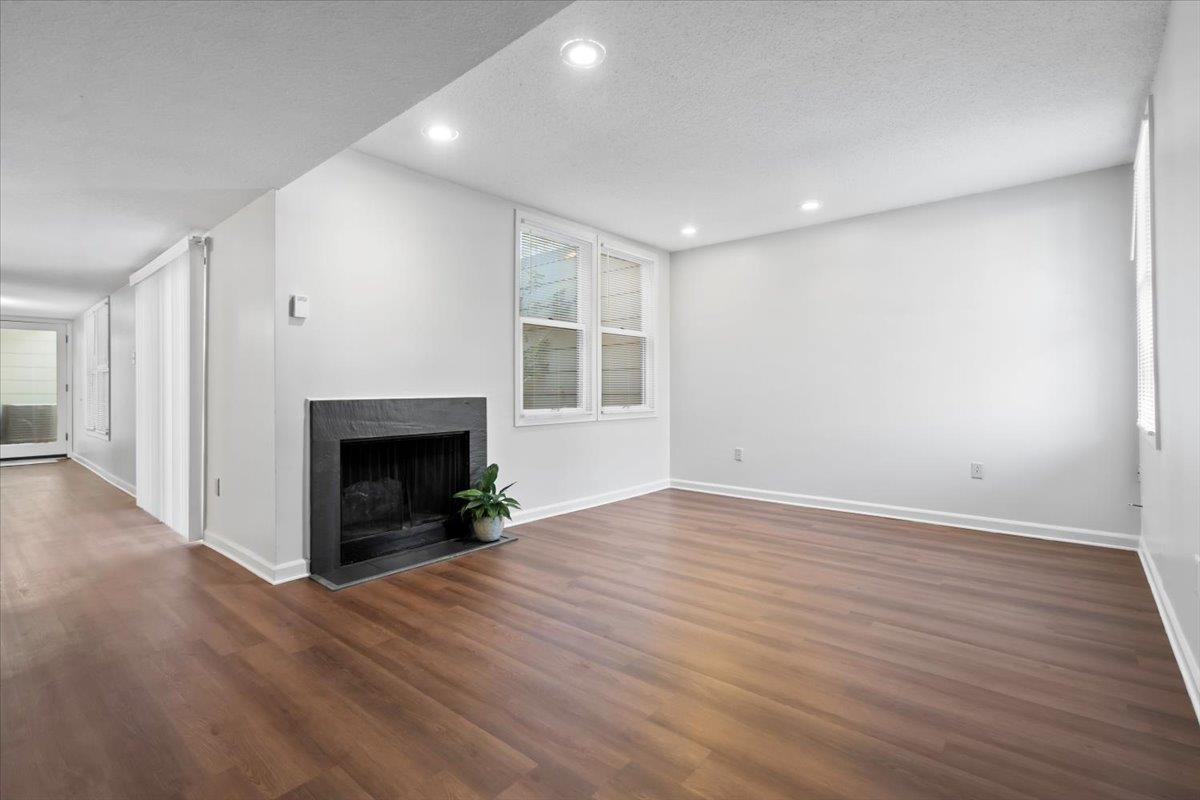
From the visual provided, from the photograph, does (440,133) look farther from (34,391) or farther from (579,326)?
(34,391)

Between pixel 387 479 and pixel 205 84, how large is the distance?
244cm

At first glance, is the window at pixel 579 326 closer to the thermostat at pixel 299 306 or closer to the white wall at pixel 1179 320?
the thermostat at pixel 299 306

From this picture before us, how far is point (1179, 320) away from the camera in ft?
6.68

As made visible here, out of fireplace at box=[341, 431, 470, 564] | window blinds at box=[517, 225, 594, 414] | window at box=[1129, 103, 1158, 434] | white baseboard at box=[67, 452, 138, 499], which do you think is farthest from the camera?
white baseboard at box=[67, 452, 138, 499]

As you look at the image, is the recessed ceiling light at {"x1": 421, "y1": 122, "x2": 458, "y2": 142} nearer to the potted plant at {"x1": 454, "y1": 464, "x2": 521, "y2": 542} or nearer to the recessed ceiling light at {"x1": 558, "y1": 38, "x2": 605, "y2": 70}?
the recessed ceiling light at {"x1": 558, "y1": 38, "x2": 605, "y2": 70}

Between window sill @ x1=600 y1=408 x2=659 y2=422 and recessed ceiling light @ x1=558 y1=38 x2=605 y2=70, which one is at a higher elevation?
recessed ceiling light @ x1=558 y1=38 x2=605 y2=70

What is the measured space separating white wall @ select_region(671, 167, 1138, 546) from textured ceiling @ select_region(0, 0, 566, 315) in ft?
13.3

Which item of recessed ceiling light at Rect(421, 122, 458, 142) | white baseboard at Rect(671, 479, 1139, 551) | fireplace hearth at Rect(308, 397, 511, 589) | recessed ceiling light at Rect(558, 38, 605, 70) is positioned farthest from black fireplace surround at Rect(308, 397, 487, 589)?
white baseboard at Rect(671, 479, 1139, 551)

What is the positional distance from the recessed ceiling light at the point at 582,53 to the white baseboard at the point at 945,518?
405cm

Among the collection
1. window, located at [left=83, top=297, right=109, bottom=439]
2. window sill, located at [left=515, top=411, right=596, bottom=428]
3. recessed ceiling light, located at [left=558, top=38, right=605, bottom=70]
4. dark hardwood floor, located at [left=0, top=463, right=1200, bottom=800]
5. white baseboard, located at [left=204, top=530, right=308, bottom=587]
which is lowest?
dark hardwood floor, located at [left=0, top=463, right=1200, bottom=800]

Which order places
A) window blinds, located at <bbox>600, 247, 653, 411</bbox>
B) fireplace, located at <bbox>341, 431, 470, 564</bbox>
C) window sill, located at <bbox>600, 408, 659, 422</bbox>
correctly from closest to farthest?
fireplace, located at <bbox>341, 431, 470, 564</bbox>
window sill, located at <bbox>600, 408, 659, 422</bbox>
window blinds, located at <bbox>600, 247, 653, 411</bbox>

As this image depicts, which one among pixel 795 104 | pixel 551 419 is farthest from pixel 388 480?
pixel 795 104

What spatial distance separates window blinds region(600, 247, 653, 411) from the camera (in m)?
5.45

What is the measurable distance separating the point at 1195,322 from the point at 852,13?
1610 millimetres
